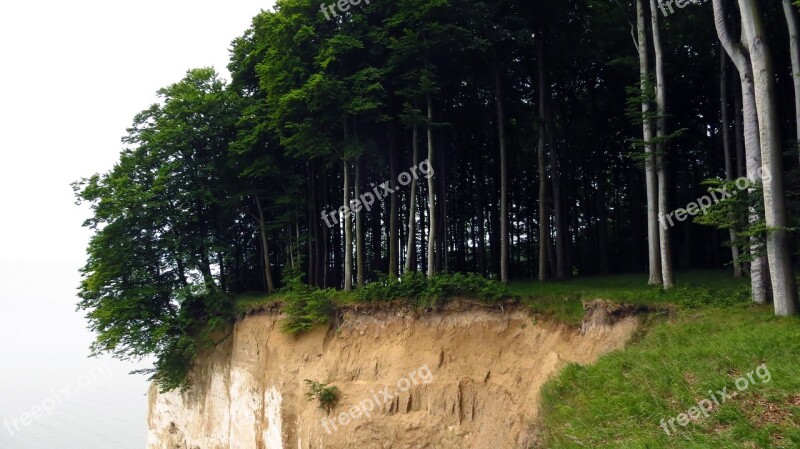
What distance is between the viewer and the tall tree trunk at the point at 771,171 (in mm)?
11211

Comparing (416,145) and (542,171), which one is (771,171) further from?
(416,145)

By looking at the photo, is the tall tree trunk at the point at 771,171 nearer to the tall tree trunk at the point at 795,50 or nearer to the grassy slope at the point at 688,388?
the grassy slope at the point at 688,388

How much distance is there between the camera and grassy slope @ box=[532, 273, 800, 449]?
729cm

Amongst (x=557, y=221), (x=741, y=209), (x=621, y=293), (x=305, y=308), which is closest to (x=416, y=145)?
(x=557, y=221)

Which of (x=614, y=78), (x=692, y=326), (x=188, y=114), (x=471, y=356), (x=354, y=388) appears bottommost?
(x=354, y=388)

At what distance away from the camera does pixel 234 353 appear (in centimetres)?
2281

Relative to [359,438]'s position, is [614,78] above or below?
above

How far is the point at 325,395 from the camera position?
18188mm

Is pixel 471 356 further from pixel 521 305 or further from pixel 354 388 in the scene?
pixel 354 388

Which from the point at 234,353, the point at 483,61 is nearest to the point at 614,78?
the point at 483,61

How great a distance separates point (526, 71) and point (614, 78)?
16.7ft

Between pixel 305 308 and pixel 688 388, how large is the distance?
45.7 ft

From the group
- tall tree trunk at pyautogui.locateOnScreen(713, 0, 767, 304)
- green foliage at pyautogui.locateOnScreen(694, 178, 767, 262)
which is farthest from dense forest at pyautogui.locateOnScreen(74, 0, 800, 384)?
green foliage at pyautogui.locateOnScreen(694, 178, 767, 262)

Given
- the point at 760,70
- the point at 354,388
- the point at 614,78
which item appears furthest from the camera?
the point at 614,78
